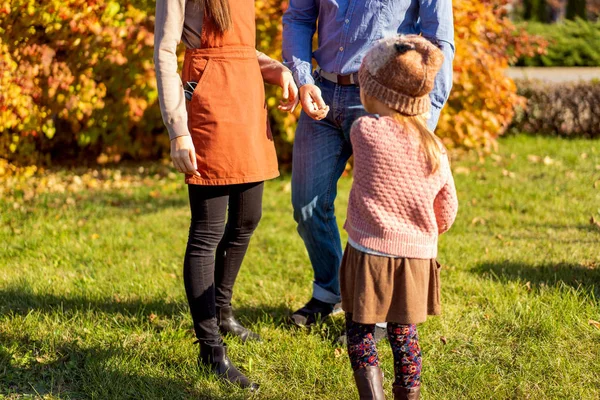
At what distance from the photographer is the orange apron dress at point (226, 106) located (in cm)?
265

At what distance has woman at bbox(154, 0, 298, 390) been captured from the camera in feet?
8.26

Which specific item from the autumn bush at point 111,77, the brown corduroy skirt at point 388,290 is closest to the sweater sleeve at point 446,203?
the brown corduroy skirt at point 388,290

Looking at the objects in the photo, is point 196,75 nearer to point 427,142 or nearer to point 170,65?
point 170,65

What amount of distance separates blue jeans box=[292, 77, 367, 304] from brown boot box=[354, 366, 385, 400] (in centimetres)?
101

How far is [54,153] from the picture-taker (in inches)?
323

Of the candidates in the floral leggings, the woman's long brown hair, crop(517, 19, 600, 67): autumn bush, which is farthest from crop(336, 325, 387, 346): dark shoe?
crop(517, 19, 600, 67): autumn bush

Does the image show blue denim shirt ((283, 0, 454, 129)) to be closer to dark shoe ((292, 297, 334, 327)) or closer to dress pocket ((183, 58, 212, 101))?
dress pocket ((183, 58, 212, 101))

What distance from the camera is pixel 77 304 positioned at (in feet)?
12.0

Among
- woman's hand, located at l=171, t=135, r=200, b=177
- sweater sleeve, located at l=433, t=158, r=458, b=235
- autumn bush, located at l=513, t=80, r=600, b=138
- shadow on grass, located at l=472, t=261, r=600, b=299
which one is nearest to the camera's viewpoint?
sweater sleeve, located at l=433, t=158, r=458, b=235

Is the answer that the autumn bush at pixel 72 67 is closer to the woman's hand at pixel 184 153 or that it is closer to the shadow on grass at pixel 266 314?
the shadow on grass at pixel 266 314

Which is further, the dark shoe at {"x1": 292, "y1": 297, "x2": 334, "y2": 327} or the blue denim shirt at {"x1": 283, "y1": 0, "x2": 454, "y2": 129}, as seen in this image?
the dark shoe at {"x1": 292, "y1": 297, "x2": 334, "y2": 327}

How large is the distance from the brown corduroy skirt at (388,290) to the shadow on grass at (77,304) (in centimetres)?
151

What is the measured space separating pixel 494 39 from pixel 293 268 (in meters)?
4.40

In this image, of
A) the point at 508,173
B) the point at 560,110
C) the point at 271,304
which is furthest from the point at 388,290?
the point at 560,110
